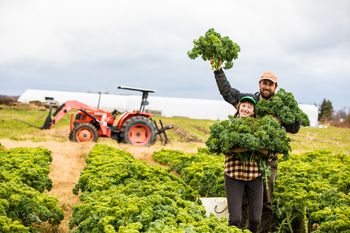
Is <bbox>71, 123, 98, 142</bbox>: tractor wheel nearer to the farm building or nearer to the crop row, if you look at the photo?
the crop row

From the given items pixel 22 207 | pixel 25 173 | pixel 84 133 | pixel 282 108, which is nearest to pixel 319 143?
pixel 84 133

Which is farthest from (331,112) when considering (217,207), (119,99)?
(217,207)

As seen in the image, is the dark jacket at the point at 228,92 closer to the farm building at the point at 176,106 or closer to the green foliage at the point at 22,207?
the green foliage at the point at 22,207

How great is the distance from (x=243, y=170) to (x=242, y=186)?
0.23 meters

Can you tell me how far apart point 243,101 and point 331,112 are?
80423 millimetres

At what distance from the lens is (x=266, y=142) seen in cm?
626

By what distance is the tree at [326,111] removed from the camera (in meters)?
79.1

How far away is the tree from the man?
2869 inches

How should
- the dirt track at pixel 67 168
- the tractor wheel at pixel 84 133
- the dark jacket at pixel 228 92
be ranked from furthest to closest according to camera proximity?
the tractor wheel at pixel 84 133, the dirt track at pixel 67 168, the dark jacket at pixel 228 92

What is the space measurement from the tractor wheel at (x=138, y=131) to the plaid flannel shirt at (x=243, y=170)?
1295cm

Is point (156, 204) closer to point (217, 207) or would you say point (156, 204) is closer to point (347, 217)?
point (217, 207)

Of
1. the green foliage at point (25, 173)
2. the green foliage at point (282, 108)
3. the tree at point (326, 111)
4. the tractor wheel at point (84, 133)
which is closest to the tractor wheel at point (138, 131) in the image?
the tractor wheel at point (84, 133)

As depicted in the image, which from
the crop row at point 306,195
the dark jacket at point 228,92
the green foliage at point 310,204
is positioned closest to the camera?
the green foliage at point 310,204

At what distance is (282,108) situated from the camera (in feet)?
21.9
